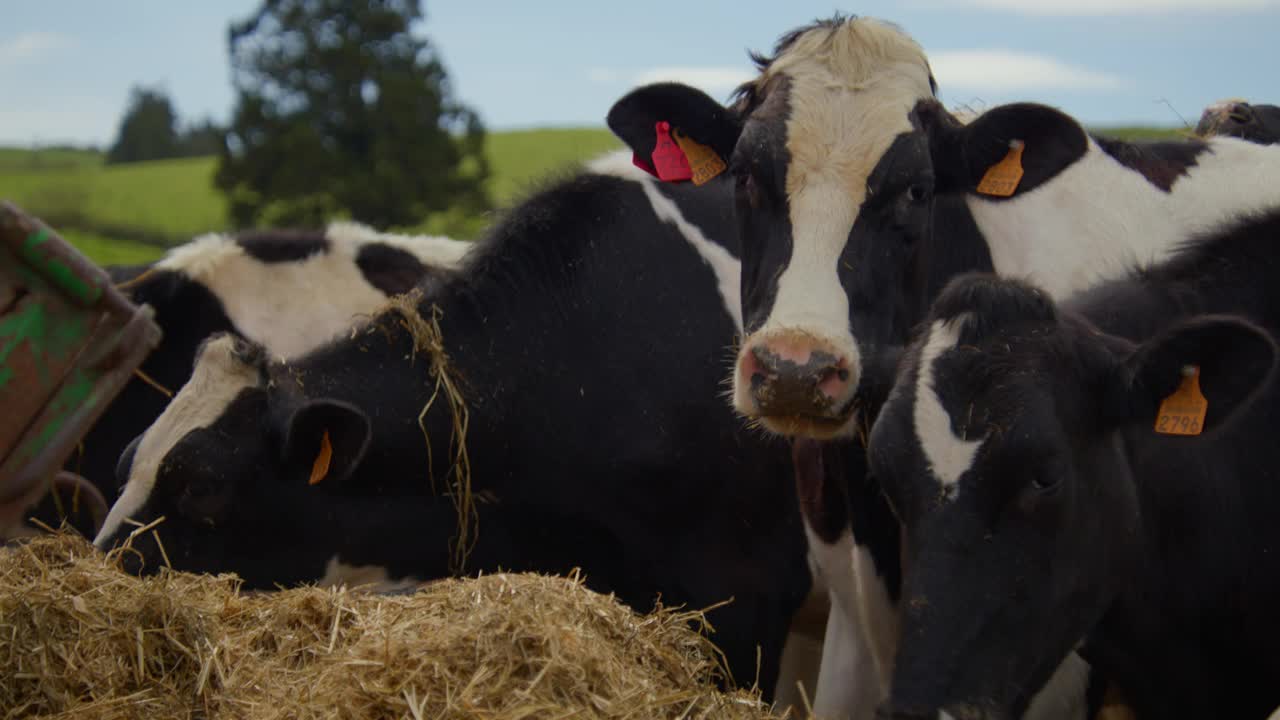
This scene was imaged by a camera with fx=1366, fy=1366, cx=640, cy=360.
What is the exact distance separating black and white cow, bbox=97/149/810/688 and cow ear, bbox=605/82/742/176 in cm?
59

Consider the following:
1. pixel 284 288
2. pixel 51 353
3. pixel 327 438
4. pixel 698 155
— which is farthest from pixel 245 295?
pixel 51 353

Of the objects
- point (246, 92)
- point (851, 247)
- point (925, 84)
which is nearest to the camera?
point (851, 247)

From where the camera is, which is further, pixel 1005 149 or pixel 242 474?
pixel 242 474

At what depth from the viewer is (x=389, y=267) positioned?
24.3 ft

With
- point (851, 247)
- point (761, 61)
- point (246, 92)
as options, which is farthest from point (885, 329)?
point (246, 92)

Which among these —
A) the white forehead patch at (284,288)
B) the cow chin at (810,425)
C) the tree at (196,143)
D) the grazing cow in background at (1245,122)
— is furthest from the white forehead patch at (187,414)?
the tree at (196,143)

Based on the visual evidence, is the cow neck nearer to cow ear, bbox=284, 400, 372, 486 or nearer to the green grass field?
cow ear, bbox=284, 400, 372, 486

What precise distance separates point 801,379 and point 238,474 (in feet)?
7.64

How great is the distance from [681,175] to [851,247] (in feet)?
3.15

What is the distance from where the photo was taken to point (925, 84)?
4.63 metres

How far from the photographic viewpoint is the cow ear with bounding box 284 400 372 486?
16.1ft

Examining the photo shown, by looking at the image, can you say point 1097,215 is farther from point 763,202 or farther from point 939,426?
point 939,426

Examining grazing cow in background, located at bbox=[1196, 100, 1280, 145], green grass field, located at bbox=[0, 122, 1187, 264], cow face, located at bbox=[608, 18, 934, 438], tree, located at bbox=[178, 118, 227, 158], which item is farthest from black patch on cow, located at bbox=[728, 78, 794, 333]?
tree, located at bbox=[178, 118, 227, 158]

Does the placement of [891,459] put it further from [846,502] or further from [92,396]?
[92,396]
